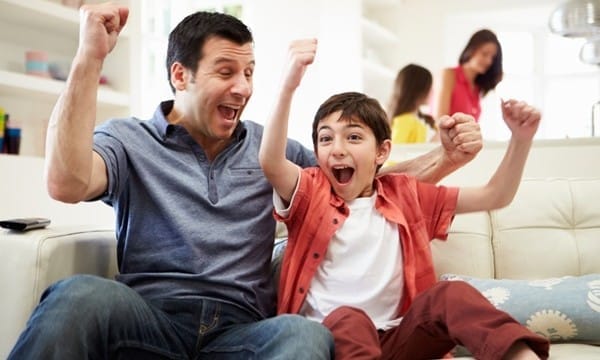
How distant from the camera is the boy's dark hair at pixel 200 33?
1.74m

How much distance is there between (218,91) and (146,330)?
616mm

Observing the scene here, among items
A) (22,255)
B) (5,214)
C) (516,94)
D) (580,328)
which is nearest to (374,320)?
(580,328)

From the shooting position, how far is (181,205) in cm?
159

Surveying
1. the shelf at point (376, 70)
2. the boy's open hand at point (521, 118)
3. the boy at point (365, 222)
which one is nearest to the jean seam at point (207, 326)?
the boy at point (365, 222)

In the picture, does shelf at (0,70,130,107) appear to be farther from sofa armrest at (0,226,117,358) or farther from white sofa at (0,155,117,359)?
sofa armrest at (0,226,117,358)

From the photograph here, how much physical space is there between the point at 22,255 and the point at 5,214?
1.78 metres

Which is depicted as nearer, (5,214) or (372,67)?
(5,214)

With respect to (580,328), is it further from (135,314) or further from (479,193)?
(135,314)

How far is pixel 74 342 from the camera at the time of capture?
1188 mm

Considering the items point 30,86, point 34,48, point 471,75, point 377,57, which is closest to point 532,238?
point 471,75

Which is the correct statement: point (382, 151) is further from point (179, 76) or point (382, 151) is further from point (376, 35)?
point (376, 35)

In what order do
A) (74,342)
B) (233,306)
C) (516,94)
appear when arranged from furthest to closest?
1. (516,94)
2. (233,306)
3. (74,342)

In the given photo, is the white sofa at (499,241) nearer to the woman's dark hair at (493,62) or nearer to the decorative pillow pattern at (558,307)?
the decorative pillow pattern at (558,307)

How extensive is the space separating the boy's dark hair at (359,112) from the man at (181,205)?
150mm
